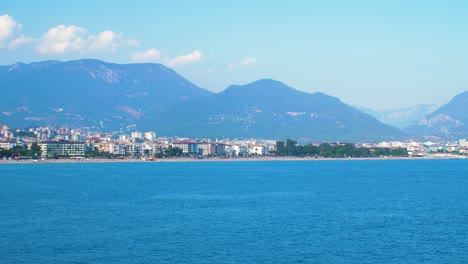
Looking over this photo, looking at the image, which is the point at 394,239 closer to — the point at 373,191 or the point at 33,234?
the point at 33,234

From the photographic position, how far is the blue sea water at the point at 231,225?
58.7ft

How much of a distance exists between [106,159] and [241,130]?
104469 millimetres

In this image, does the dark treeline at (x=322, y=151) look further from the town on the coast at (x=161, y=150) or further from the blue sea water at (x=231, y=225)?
the blue sea water at (x=231, y=225)

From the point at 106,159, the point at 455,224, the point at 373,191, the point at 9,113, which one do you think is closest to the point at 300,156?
the point at 106,159

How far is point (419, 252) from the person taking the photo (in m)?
18.4

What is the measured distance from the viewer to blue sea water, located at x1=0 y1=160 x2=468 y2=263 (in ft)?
58.7

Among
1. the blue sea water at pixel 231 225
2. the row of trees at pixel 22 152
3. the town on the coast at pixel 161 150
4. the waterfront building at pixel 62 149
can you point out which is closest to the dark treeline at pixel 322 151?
the town on the coast at pixel 161 150

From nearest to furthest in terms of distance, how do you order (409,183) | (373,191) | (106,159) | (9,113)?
1. (373,191)
2. (409,183)
3. (106,159)
4. (9,113)

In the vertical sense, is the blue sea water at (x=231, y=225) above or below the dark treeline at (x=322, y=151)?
below

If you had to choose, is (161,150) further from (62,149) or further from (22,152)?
(22,152)

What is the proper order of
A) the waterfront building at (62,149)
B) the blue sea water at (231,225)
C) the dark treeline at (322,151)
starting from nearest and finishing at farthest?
the blue sea water at (231,225)
the waterfront building at (62,149)
the dark treeline at (322,151)

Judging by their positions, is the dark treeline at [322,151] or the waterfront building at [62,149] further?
the dark treeline at [322,151]

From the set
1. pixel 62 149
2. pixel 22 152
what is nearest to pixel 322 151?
pixel 62 149

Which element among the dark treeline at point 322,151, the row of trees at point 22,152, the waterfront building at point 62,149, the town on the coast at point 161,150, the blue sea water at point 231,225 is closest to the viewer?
the blue sea water at point 231,225
